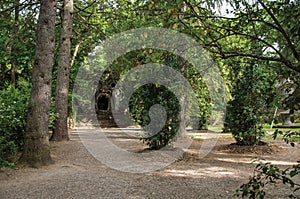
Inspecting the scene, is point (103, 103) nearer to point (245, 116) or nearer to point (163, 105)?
point (245, 116)

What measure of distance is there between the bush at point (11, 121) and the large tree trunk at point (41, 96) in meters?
0.40

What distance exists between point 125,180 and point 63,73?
21.7 feet

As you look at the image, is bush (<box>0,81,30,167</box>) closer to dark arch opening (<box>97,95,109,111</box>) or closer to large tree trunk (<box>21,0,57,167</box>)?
large tree trunk (<box>21,0,57,167</box>)

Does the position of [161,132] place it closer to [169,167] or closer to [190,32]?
[169,167]

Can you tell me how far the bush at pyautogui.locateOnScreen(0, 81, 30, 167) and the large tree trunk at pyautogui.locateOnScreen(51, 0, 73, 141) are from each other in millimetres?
2733

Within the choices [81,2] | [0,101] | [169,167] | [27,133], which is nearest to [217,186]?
[169,167]

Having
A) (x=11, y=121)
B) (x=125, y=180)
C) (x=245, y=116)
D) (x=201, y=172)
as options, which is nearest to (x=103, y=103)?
(x=245, y=116)

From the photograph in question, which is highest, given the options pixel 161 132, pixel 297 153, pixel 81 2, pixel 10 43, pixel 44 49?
pixel 81 2

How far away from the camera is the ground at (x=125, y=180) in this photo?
14.7 feet

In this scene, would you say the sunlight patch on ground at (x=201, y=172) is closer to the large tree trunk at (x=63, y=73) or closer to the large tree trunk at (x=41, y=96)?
the large tree trunk at (x=41, y=96)

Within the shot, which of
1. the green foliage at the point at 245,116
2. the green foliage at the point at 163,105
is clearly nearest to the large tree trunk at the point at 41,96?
the green foliage at the point at 163,105

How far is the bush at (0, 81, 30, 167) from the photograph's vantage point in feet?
21.1

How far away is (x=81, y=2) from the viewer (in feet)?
44.2

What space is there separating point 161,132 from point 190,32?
5.20 meters
